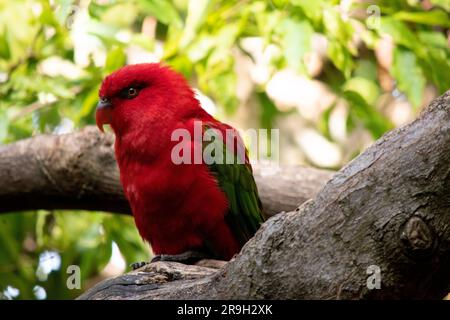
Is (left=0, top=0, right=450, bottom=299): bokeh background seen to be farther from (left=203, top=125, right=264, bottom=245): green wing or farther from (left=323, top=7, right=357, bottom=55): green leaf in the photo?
(left=203, top=125, right=264, bottom=245): green wing

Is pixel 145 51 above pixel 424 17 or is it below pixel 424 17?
below

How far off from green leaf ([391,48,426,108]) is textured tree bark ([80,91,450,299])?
8.60ft

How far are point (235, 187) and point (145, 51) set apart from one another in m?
2.24

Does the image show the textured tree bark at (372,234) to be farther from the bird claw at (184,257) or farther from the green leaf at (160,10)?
the green leaf at (160,10)

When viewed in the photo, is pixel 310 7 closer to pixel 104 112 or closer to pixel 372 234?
pixel 104 112

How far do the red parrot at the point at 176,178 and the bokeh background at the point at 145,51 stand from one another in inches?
27.0

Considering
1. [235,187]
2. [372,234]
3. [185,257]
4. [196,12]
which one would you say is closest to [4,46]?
[196,12]

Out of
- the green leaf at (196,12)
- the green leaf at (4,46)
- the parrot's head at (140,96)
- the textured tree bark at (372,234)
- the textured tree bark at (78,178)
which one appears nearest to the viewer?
the textured tree bark at (372,234)

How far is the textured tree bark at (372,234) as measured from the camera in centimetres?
302

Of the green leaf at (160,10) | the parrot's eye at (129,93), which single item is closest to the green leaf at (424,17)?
the green leaf at (160,10)

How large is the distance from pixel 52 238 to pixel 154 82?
8.84 feet

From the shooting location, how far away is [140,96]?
522 centimetres

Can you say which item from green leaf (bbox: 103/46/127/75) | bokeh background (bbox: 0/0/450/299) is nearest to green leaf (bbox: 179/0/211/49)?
bokeh background (bbox: 0/0/450/299)
